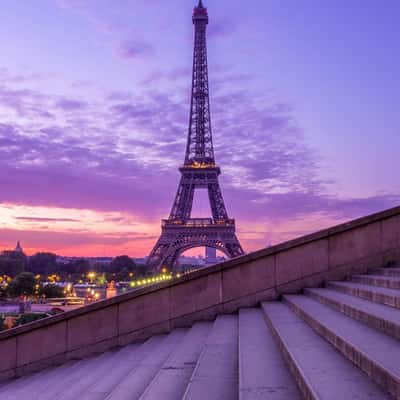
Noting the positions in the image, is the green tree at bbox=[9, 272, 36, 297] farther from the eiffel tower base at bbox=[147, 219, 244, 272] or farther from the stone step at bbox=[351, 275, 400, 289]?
the stone step at bbox=[351, 275, 400, 289]

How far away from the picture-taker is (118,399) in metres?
5.41

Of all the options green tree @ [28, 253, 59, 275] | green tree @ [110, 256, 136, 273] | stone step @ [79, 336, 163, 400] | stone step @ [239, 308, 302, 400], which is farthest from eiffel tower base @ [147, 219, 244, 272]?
green tree @ [28, 253, 59, 275]

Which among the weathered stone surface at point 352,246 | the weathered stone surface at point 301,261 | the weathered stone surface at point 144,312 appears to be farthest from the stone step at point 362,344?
the weathered stone surface at point 144,312

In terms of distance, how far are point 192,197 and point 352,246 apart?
220 ft

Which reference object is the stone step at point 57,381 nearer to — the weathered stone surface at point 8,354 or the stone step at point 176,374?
the weathered stone surface at point 8,354

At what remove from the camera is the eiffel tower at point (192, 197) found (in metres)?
72.1

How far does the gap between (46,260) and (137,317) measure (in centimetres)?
16681

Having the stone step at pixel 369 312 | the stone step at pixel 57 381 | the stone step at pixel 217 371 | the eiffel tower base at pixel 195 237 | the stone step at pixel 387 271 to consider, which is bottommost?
the stone step at pixel 57 381

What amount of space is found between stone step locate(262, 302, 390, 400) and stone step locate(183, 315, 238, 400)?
566mm

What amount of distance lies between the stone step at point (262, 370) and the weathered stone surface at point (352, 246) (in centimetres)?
345

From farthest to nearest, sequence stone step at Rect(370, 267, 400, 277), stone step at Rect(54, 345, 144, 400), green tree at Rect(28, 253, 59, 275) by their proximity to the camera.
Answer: green tree at Rect(28, 253, 59, 275) → stone step at Rect(370, 267, 400, 277) → stone step at Rect(54, 345, 144, 400)

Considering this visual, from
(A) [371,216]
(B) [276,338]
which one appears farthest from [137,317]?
(A) [371,216]

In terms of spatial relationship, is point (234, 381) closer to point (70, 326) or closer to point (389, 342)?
point (389, 342)

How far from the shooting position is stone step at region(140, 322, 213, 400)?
5.10 metres
